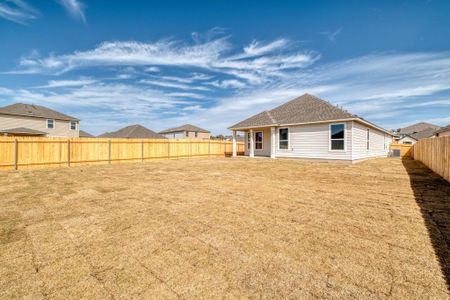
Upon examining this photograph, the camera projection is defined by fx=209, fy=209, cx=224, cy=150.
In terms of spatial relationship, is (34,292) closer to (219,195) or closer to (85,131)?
(219,195)

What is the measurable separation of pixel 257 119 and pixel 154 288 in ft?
57.3

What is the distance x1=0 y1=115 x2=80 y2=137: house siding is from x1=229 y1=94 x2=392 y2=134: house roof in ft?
78.3

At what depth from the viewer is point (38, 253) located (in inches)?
106

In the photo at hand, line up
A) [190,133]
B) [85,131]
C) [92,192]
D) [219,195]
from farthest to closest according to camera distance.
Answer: [190,133]
[85,131]
[92,192]
[219,195]

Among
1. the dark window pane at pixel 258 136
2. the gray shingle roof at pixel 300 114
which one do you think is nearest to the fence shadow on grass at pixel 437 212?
the gray shingle roof at pixel 300 114

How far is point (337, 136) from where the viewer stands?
534 inches

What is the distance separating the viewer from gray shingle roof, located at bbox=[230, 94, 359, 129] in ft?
46.2

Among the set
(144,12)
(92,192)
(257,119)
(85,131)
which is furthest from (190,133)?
(92,192)

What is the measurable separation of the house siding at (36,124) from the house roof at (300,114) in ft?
78.3

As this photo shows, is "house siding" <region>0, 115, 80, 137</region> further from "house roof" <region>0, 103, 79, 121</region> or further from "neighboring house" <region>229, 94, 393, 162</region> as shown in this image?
"neighboring house" <region>229, 94, 393, 162</region>

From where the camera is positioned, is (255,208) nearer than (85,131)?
Yes

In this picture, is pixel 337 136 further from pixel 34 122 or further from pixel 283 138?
pixel 34 122

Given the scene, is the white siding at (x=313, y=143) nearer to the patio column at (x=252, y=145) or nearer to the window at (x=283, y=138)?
the window at (x=283, y=138)

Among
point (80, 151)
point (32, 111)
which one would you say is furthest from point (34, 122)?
point (80, 151)
